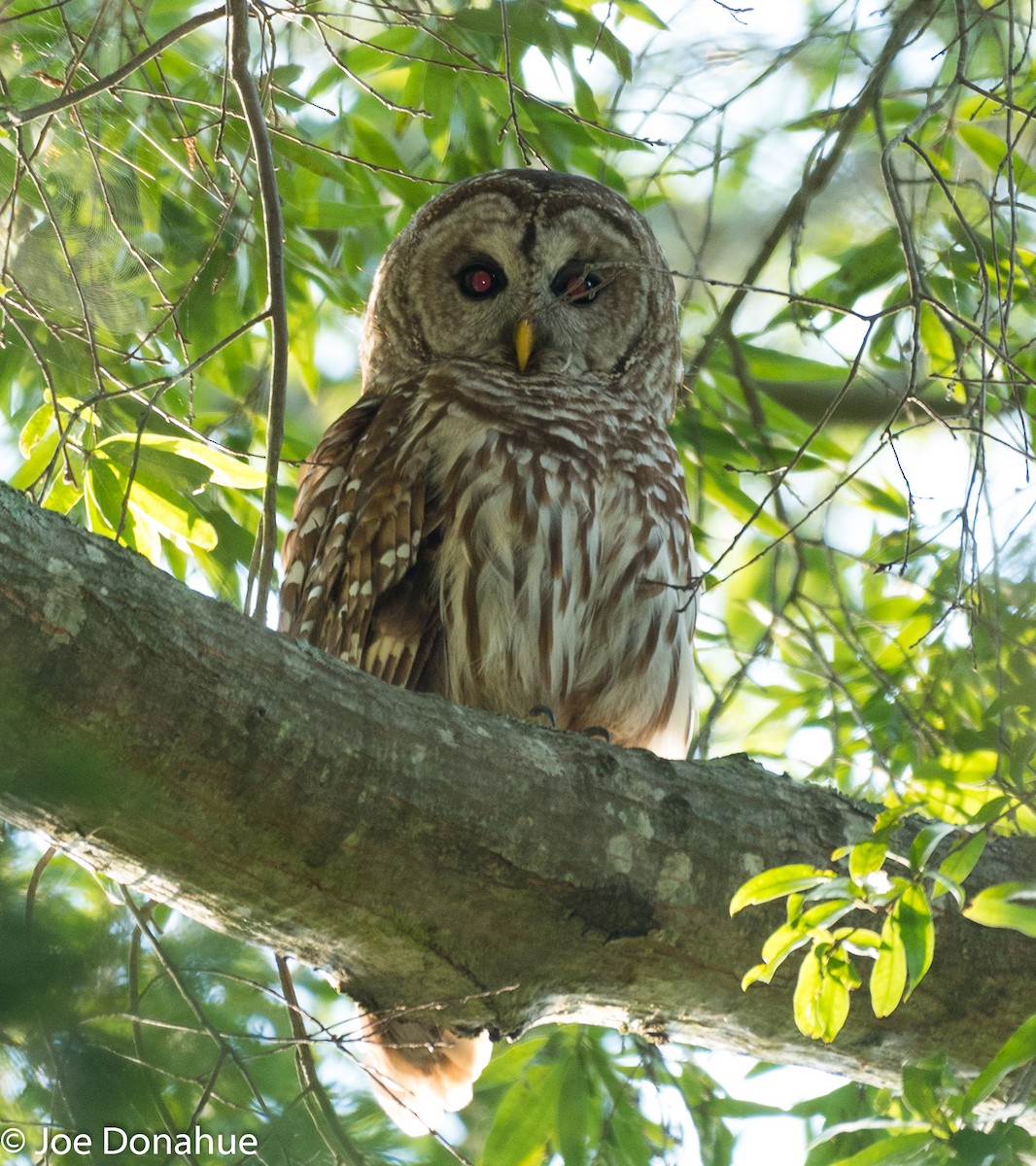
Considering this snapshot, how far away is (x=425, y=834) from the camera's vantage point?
85.0 inches

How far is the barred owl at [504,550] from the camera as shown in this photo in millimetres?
3264

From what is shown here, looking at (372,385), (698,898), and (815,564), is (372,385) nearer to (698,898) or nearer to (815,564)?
(815,564)

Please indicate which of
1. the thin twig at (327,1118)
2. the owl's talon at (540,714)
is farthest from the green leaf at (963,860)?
the owl's talon at (540,714)

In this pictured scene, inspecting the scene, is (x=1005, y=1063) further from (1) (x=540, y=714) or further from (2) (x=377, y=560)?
(2) (x=377, y=560)

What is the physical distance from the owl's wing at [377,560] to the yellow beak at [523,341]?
405 millimetres

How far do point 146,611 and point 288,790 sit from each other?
0.35m

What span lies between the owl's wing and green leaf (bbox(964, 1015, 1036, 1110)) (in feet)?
6.38

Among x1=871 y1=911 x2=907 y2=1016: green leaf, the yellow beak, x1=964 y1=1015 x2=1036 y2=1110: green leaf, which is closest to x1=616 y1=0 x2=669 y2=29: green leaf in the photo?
the yellow beak

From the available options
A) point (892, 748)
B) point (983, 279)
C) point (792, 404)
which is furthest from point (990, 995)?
point (792, 404)

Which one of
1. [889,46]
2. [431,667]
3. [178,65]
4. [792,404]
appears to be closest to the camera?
[889,46]

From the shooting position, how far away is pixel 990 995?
2457 millimetres

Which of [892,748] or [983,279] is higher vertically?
[983,279]

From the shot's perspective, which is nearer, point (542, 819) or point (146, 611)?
point (146, 611)

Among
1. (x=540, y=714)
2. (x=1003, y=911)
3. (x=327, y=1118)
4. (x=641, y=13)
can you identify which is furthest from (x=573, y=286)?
(x=327, y=1118)
